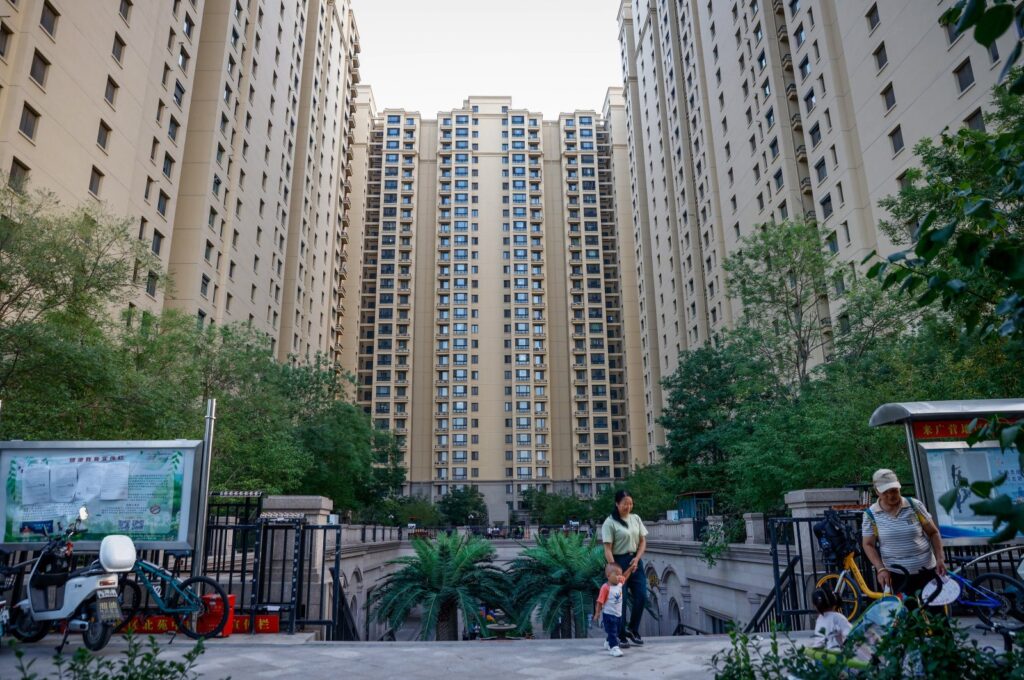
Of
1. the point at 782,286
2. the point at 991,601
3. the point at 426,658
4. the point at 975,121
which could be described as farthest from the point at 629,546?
the point at 975,121

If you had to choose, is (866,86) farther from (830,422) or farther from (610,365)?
(610,365)

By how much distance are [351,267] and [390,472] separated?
4565 cm

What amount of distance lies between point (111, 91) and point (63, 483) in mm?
28782

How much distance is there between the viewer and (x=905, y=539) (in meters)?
6.34

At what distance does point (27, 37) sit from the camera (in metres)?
24.9

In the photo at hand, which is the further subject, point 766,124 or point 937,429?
point 766,124

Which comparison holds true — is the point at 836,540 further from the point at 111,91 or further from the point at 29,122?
the point at 111,91

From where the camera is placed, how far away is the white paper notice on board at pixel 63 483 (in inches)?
346

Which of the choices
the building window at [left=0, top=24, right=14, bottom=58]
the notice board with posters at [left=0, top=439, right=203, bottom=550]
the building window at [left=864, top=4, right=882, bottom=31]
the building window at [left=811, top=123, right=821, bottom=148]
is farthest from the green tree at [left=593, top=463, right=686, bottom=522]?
the building window at [left=0, top=24, right=14, bottom=58]

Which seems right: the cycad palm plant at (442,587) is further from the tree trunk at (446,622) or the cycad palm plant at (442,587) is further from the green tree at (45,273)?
the green tree at (45,273)

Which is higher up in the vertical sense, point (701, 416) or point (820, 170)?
point (820, 170)

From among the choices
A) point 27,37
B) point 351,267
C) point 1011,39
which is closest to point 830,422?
point 1011,39

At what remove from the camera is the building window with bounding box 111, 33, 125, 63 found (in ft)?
103

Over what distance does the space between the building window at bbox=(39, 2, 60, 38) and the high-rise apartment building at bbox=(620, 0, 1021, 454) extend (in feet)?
100
